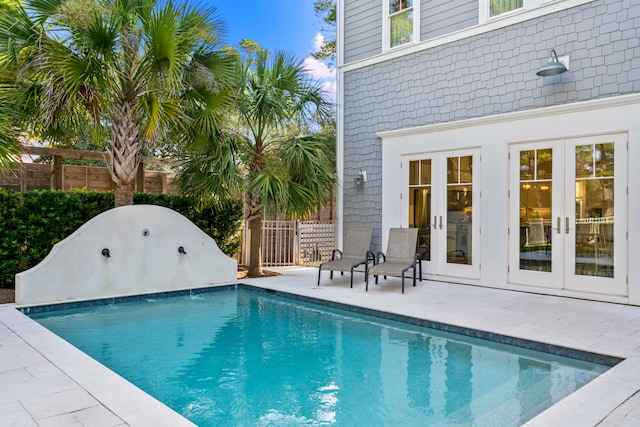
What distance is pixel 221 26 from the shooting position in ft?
25.2

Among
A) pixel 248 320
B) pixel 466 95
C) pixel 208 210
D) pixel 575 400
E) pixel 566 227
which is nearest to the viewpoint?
pixel 575 400

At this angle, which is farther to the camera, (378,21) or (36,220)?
(378,21)

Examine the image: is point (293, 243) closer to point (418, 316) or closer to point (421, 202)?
point (421, 202)

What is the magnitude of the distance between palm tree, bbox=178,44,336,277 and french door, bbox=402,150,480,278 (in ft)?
6.09

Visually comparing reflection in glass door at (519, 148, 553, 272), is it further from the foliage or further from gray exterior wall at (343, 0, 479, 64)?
the foliage

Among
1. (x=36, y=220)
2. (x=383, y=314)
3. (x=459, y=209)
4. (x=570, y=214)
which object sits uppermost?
(x=459, y=209)

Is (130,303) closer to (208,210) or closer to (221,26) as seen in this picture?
(208,210)

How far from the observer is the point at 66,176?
941 cm

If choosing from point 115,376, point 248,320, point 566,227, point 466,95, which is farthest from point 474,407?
point 466,95

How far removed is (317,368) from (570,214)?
4.99 m

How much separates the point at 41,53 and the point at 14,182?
11.5 feet

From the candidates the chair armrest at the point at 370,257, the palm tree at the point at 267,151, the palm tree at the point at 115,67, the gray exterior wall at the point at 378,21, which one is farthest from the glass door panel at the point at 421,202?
the palm tree at the point at 115,67

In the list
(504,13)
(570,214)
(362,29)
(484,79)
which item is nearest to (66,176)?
(362,29)

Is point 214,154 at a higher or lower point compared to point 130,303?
higher
